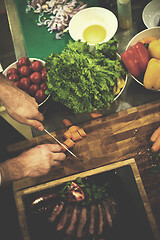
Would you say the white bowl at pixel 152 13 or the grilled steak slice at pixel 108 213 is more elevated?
the white bowl at pixel 152 13

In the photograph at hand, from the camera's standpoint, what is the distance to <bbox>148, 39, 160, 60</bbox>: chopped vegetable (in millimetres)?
1547

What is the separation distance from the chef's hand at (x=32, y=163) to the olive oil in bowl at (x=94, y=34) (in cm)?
87

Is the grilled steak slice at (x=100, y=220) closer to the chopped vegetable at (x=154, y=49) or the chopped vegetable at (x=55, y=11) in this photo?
the chopped vegetable at (x=154, y=49)

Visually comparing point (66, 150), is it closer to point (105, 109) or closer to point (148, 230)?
point (105, 109)

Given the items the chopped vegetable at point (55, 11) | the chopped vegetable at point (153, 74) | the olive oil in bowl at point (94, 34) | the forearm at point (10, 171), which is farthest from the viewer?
the chopped vegetable at point (55, 11)

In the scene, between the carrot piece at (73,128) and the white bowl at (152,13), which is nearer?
the carrot piece at (73,128)

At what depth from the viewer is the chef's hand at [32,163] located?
1.42m

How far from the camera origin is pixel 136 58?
1.54m

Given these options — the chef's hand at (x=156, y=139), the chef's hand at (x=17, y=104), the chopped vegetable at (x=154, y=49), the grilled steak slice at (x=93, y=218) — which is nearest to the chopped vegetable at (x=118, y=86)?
the chopped vegetable at (x=154, y=49)

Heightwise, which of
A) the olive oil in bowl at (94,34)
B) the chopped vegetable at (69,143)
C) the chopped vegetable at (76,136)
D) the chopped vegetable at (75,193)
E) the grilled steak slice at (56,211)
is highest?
the olive oil in bowl at (94,34)

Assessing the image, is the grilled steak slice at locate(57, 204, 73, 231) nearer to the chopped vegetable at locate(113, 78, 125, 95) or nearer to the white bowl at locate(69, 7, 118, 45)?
the chopped vegetable at locate(113, 78, 125, 95)

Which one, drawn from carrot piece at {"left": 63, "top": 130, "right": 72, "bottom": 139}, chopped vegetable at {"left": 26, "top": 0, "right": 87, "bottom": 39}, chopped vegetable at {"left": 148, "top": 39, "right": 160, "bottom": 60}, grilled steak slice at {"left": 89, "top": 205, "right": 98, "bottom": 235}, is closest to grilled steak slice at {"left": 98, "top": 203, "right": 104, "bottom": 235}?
grilled steak slice at {"left": 89, "top": 205, "right": 98, "bottom": 235}

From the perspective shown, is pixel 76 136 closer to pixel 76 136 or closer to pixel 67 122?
pixel 76 136

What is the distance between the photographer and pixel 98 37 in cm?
179
